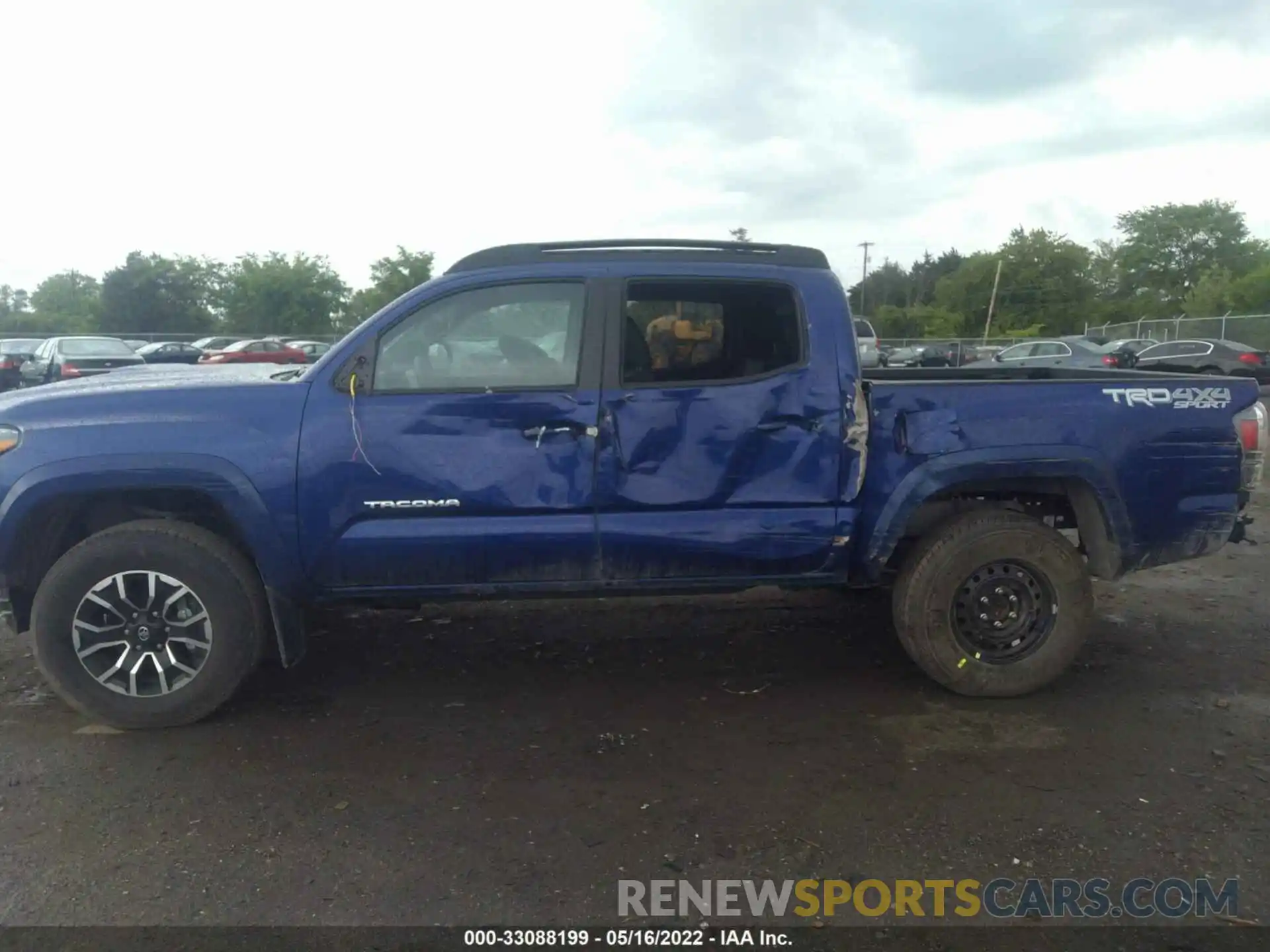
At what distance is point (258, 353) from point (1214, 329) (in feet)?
98.4

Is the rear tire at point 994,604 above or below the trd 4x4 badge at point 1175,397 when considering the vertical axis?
below

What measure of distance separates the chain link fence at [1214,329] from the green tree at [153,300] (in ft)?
148

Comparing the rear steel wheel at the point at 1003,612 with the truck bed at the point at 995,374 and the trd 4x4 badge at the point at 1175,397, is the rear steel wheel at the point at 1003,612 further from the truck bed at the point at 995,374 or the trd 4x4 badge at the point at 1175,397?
the truck bed at the point at 995,374

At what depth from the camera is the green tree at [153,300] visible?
54219mm

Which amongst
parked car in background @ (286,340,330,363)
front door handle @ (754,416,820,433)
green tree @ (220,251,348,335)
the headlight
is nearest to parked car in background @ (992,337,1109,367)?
parked car in background @ (286,340,330,363)

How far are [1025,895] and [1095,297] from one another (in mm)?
74031

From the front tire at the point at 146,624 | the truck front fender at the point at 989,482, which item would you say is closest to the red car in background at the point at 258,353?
the front tire at the point at 146,624

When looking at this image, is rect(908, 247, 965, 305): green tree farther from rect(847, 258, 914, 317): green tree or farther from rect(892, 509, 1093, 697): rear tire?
rect(892, 509, 1093, 697): rear tire

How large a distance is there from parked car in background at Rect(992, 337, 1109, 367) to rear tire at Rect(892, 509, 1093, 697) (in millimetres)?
21996

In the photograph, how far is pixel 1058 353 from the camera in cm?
2823

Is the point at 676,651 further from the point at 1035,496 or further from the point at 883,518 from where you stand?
the point at 1035,496

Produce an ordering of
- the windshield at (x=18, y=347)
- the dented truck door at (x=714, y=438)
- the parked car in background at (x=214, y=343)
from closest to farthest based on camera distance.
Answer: the dented truck door at (x=714, y=438)
the windshield at (x=18, y=347)
the parked car in background at (x=214, y=343)

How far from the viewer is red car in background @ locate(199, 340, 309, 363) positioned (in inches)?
1079

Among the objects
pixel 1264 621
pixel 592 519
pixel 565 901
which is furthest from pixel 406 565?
pixel 1264 621
